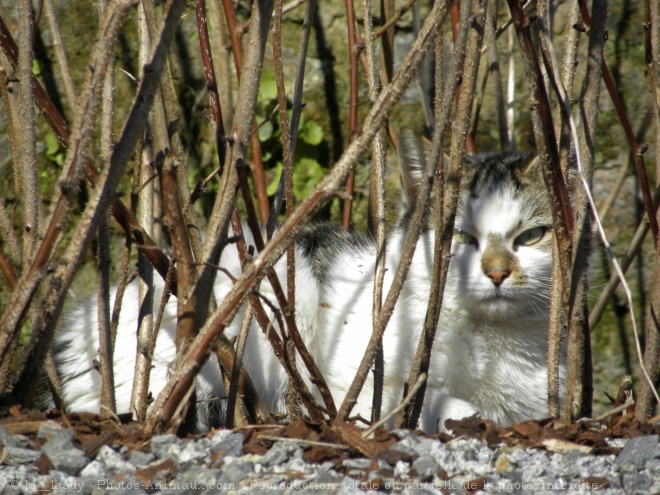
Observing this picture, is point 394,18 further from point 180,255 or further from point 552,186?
point 180,255

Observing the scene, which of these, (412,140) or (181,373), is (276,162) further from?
(181,373)

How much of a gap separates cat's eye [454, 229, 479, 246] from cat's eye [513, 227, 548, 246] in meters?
0.13

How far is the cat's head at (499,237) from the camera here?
1998 millimetres

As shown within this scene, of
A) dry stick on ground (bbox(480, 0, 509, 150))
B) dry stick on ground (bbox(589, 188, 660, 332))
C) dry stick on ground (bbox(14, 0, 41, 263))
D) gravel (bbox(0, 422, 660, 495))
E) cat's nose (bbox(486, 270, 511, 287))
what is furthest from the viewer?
dry stick on ground (bbox(480, 0, 509, 150))

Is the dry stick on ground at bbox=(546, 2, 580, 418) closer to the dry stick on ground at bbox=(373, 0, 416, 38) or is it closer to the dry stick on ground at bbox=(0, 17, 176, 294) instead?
the dry stick on ground at bbox=(373, 0, 416, 38)

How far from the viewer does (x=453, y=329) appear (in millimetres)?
2102

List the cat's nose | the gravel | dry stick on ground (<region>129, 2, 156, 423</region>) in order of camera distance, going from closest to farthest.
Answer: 1. the gravel
2. dry stick on ground (<region>129, 2, 156, 423</region>)
3. the cat's nose

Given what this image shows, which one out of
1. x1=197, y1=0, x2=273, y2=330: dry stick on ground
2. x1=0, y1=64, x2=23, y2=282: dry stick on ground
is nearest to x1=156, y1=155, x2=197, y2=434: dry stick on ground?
x1=197, y1=0, x2=273, y2=330: dry stick on ground

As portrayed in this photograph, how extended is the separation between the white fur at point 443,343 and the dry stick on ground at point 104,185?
0.82m

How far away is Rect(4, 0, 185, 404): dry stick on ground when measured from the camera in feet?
3.86

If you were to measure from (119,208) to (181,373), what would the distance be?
17.4 inches

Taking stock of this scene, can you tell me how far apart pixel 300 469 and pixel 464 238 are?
1.15 m

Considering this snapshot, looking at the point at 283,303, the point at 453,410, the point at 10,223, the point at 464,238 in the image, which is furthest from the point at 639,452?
the point at 10,223

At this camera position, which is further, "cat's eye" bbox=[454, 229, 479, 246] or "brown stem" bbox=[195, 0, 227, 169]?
"cat's eye" bbox=[454, 229, 479, 246]
